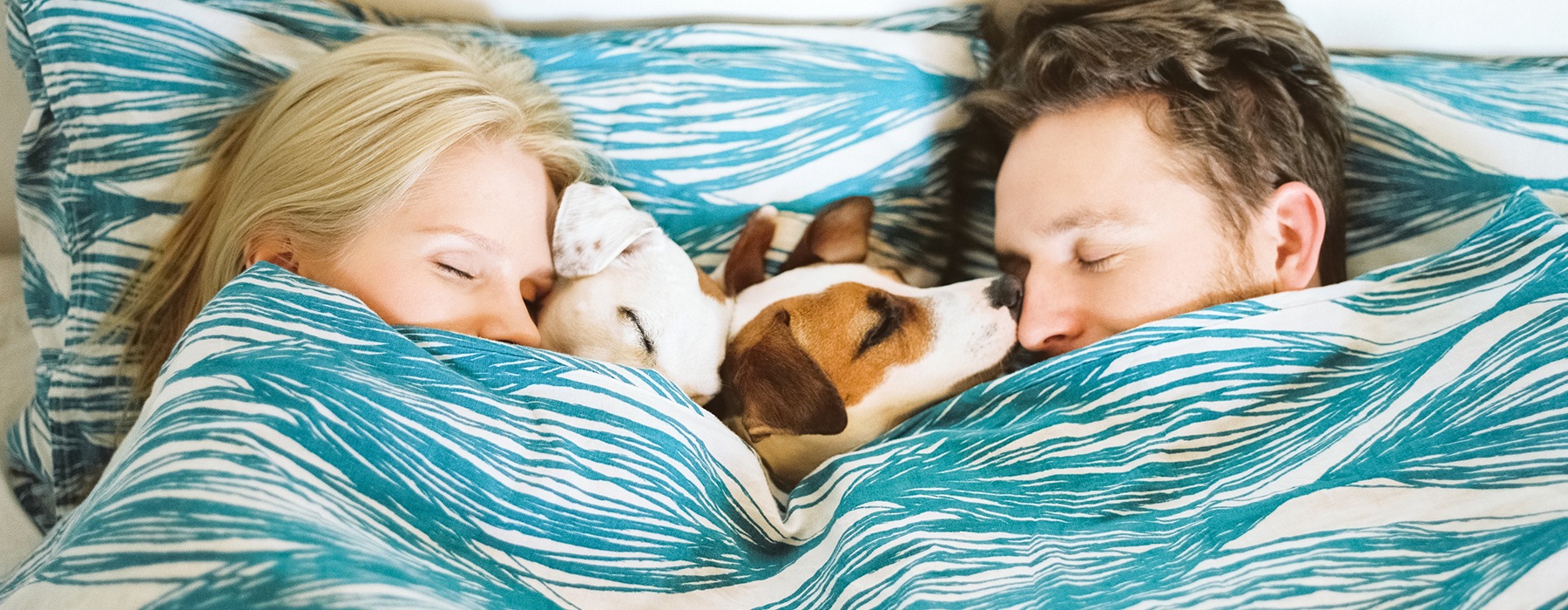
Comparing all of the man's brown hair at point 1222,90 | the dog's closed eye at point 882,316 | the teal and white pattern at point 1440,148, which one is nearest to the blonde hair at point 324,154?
the dog's closed eye at point 882,316

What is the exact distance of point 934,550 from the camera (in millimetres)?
1047

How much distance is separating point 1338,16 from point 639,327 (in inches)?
67.4

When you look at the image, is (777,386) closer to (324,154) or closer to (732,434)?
(732,434)

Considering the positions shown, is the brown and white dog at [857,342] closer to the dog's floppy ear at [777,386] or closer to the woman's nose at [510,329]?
the dog's floppy ear at [777,386]

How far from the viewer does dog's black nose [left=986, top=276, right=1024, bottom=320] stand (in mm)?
1569

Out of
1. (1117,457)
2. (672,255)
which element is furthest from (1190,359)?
(672,255)

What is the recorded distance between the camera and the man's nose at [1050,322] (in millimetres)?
1526

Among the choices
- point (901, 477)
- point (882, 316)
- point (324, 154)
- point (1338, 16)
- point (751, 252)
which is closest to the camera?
point (901, 477)

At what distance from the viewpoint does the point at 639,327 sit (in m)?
1.38

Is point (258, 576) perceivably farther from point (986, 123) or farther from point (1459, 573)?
point (986, 123)

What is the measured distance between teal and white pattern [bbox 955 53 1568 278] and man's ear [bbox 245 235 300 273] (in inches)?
76.5

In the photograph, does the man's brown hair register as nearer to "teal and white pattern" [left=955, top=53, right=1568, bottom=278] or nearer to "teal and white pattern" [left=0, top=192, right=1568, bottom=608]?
"teal and white pattern" [left=955, top=53, right=1568, bottom=278]

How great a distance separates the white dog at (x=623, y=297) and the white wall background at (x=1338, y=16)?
0.59 meters

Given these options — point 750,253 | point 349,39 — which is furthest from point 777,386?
point 349,39
